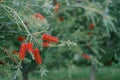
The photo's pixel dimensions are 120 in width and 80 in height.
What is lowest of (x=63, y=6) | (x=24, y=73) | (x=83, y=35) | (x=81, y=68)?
(x=81, y=68)

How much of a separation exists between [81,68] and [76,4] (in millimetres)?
6346

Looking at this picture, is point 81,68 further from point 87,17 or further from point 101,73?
point 87,17

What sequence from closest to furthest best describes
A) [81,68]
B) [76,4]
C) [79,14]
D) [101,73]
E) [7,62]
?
[7,62] < [76,4] < [79,14] < [101,73] < [81,68]

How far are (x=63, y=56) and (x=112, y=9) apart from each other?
134cm

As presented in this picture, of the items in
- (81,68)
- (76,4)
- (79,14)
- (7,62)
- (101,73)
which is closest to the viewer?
(7,62)

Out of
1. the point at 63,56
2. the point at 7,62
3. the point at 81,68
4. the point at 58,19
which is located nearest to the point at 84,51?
the point at 63,56

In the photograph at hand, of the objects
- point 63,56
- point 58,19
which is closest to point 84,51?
point 63,56

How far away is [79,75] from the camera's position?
38.8 feet

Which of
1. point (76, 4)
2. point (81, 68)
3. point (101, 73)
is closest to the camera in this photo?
point (76, 4)

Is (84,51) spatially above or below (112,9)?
below

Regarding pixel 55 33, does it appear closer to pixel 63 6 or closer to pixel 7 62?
pixel 63 6

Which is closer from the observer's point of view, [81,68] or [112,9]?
[112,9]

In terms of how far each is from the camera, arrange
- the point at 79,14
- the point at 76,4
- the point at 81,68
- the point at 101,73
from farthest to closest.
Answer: the point at 81,68 → the point at 101,73 → the point at 79,14 → the point at 76,4

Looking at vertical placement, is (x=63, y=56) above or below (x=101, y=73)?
above
